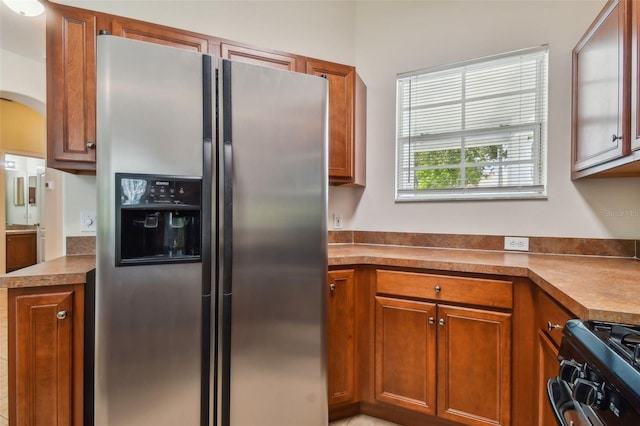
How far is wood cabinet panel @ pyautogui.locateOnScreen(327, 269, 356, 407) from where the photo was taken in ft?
5.86

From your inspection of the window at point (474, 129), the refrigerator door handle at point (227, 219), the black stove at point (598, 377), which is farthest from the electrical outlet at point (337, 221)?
the black stove at point (598, 377)

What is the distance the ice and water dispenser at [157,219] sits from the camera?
1.21 metres

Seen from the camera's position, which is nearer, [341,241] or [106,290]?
[106,290]

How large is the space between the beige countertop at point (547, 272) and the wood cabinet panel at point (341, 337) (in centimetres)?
13

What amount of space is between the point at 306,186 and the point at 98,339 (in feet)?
3.47

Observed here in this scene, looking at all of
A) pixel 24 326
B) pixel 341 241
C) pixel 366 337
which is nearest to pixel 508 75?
pixel 341 241

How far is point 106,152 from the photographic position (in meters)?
1.19

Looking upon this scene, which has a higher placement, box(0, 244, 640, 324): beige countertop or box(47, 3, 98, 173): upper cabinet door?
box(47, 3, 98, 173): upper cabinet door

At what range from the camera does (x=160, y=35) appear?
1.69 m

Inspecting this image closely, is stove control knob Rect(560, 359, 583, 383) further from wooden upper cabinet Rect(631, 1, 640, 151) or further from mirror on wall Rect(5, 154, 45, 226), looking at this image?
mirror on wall Rect(5, 154, 45, 226)

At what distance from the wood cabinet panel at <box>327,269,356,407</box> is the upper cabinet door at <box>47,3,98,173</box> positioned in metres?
1.49

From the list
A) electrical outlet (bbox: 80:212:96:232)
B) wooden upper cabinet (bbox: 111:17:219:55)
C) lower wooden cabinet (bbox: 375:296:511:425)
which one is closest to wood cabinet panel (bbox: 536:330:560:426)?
lower wooden cabinet (bbox: 375:296:511:425)

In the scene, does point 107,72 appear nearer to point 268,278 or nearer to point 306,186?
point 306,186

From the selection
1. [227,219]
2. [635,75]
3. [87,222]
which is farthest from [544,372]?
[87,222]
